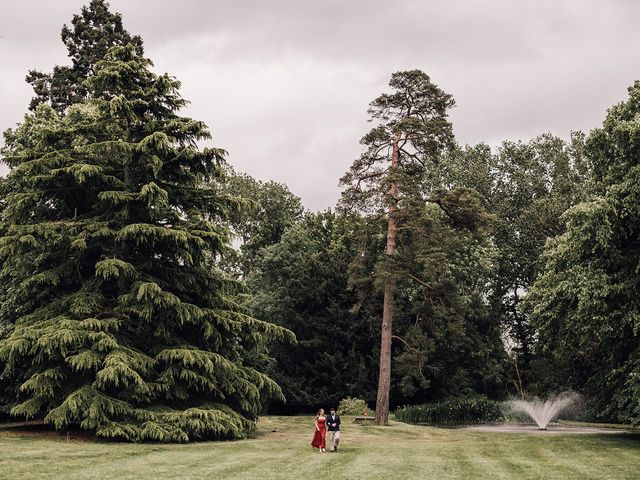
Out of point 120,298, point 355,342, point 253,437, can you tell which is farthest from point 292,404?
point 120,298

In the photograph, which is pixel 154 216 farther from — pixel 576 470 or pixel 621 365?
pixel 621 365

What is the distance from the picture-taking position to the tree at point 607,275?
23.0 m

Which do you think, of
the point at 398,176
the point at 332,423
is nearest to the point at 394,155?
the point at 398,176

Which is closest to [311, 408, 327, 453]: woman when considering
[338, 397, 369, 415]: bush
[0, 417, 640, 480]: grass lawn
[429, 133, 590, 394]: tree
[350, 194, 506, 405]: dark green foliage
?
[0, 417, 640, 480]: grass lawn

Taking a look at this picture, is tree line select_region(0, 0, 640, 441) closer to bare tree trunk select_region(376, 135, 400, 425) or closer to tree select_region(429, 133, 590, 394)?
bare tree trunk select_region(376, 135, 400, 425)

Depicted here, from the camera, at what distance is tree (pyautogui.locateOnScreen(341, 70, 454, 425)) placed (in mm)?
34416

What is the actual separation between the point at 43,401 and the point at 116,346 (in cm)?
306

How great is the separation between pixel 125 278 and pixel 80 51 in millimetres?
22159

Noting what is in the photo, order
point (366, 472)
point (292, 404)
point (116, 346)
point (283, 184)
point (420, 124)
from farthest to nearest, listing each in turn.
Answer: point (283, 184) < point (292, 404) < point (420, 124) < point (116, 346) < point (366, 472)

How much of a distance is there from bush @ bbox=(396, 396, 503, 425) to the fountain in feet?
6.53

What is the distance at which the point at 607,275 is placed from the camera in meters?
23.7

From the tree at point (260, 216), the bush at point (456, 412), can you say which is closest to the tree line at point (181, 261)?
the bush at point (456, 412)

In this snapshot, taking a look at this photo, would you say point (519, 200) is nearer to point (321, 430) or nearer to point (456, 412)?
point (456, 412)

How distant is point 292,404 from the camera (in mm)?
46500
